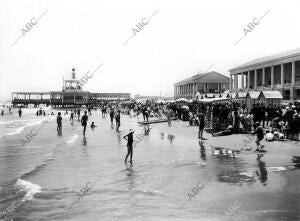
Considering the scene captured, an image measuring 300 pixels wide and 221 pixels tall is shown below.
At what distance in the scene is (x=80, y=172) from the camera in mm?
12875

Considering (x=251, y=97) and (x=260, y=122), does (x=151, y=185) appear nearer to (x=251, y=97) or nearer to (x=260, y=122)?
(x=260, y=122)

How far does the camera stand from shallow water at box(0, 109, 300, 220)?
8.32m

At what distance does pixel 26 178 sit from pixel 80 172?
1664mm

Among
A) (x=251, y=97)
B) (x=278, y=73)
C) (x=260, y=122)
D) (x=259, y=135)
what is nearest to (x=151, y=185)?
(x=259, y=135)

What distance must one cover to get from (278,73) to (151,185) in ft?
146

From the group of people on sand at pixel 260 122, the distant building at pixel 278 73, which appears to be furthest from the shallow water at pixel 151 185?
the distant building at pixel 278 73

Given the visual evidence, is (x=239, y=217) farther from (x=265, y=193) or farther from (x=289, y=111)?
(x=289, y=111)

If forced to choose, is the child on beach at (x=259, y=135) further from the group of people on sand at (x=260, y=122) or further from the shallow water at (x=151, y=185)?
the shallow water at (x=151, y=185)

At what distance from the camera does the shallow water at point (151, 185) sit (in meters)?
8.32

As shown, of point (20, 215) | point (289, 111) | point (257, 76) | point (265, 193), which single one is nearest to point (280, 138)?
point (289, 111)

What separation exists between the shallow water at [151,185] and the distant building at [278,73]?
96.6 ft

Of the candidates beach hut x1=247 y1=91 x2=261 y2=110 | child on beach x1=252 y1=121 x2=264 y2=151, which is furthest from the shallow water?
beach hut x1=247 y1=91 x2=261 y2=110

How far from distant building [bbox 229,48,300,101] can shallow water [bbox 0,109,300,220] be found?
2945cm

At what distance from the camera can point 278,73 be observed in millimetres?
51625
